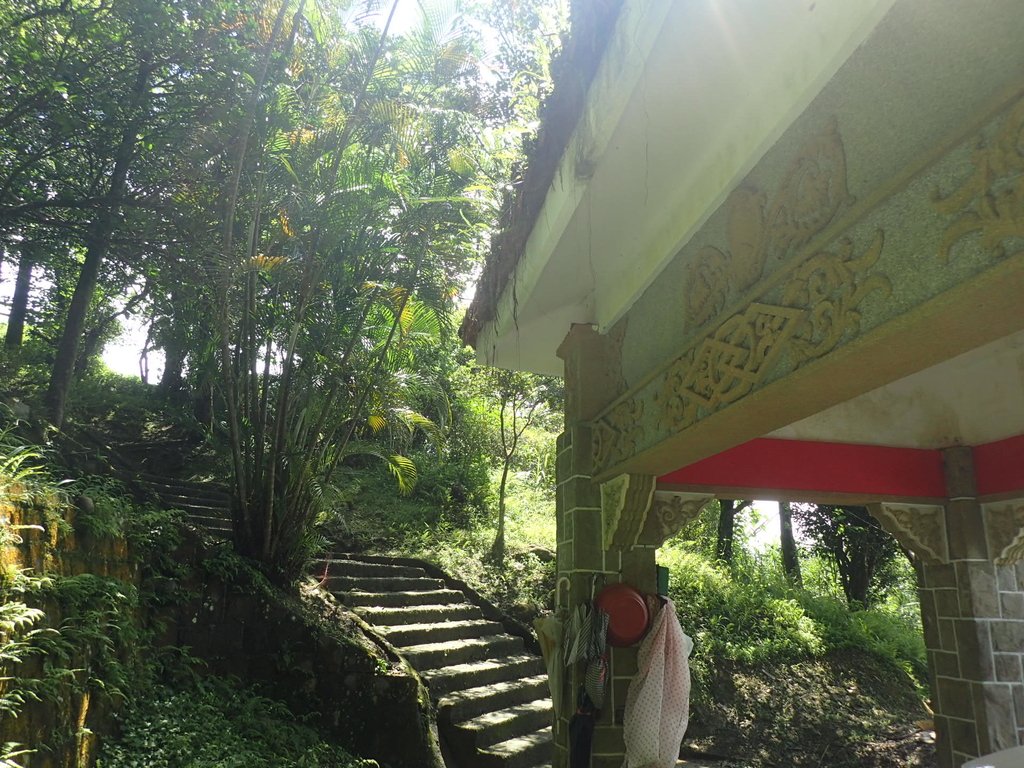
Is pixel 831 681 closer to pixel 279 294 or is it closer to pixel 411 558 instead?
pixel 411 558

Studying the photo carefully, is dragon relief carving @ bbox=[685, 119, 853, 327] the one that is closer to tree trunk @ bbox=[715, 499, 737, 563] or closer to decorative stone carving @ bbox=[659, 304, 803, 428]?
decorative stone carving @ bbox=[659, 304, 803, 428]

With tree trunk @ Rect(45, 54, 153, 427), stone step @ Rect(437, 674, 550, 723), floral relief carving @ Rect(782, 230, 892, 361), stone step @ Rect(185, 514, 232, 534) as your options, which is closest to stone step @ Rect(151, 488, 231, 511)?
stone step @ Rect(185, 514, 232, 534)

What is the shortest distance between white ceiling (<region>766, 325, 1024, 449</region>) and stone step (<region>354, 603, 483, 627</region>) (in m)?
4.27

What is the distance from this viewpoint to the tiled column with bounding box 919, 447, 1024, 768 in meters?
3.56

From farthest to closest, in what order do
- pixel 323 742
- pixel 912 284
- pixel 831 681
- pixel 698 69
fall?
pixel 831 681 < pixel 323 742 < pixel 698 69 < pixel 912 284

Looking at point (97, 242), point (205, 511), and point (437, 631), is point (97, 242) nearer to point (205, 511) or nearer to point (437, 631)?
point (205, 511)

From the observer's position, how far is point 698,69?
78.5 inches

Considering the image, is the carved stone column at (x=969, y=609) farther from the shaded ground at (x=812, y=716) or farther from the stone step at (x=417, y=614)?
the stone step at (x=417, y=614)

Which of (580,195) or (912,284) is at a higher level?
(580,195)

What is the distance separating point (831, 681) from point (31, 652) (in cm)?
720

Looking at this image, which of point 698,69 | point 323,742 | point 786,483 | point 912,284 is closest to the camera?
point 912,284

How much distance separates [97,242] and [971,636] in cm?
745

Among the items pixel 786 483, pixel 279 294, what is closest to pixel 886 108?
pixel 786 483

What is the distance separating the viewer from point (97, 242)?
638cm
